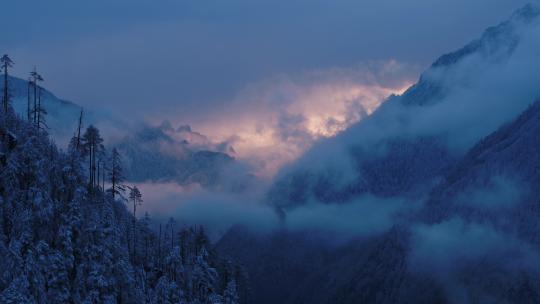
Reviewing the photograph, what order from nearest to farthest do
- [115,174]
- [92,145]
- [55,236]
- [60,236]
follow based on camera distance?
[60,236], [55,236], [92,145], [115,174]

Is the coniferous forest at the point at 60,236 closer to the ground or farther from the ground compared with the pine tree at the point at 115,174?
closer to the ground

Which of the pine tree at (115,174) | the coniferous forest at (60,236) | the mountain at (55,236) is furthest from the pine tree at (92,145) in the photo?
the mountain at (55,236)

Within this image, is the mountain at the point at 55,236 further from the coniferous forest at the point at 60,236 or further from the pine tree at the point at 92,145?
the pine tree at the point at 92,145

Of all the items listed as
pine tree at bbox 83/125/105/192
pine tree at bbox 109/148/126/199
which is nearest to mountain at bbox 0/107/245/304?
pine tree at bbox 83/125/105/192

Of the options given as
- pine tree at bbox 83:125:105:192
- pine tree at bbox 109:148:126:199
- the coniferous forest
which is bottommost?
the coniferous forest

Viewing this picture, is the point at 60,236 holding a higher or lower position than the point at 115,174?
lower

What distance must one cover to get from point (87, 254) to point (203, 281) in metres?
28.0

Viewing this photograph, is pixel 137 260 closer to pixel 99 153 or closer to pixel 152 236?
pixel 99 153

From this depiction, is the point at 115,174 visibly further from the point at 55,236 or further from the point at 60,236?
the point at 60,236

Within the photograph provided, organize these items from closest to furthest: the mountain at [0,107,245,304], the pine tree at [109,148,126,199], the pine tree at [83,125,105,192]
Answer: the mountain at [0,107,245,304]
the pine tree at [83,125,105,192]
the pine tree at [109,148,126,199]

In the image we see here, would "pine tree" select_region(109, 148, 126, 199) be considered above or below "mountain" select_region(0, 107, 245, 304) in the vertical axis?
above

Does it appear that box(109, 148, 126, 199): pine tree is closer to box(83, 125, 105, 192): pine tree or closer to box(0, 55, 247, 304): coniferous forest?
box(0, 55, 247, 304): coniferous forest

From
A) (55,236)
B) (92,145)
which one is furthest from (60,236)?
(92,145)

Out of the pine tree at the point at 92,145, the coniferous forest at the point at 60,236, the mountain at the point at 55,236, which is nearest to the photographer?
the mountain at the point at 55,236
